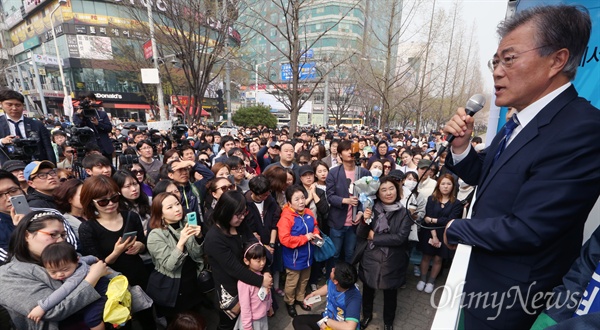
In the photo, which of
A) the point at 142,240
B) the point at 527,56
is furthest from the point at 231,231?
the point at 527,56

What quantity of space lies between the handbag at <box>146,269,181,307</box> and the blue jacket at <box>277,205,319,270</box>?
1214 mm

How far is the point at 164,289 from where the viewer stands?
2557mm

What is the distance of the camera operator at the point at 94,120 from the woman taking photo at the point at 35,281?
3.54 meters

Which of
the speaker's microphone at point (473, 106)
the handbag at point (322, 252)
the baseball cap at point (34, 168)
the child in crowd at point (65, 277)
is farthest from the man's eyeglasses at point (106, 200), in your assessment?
the speaker's microphone at point (473, 106)

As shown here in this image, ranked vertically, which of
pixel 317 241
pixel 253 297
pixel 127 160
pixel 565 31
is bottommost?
pixel 253 297

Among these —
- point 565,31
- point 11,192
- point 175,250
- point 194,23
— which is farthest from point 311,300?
point 194,23

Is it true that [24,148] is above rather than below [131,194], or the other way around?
above

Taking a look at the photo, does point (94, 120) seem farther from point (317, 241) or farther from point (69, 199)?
point (317, 241)

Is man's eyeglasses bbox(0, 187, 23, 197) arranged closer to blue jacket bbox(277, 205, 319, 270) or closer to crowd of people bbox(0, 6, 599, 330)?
crowd of people bbox(0, 6, 599, 330)

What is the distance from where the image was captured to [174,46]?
10070mm

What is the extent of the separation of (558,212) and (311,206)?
2850mm

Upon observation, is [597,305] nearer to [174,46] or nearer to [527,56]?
[527,56]

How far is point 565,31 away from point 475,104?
614 mm

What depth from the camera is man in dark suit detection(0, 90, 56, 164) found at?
3896 mm
